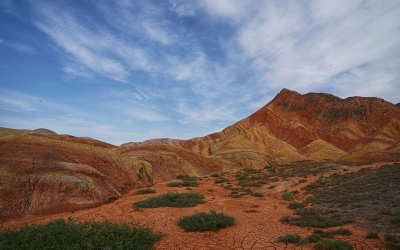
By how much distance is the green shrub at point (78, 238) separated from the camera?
252 inches

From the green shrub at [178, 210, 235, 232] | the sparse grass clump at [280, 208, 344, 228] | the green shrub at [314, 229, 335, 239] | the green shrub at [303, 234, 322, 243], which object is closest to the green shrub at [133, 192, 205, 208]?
the green shrub at [178, 210, 235, 232]

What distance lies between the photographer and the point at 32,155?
1349cm

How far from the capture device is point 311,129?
82812mm

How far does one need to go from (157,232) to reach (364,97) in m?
98.0

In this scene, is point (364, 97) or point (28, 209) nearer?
A: point (28, 209)

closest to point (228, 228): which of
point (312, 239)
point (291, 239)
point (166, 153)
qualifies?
point (291, 239)

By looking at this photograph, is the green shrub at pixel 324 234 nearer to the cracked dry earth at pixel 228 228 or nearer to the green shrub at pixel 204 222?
the cracked dry earth at pixel 228 228

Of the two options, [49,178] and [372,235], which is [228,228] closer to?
[372,235]

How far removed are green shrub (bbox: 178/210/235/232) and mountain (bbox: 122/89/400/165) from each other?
46.4 m

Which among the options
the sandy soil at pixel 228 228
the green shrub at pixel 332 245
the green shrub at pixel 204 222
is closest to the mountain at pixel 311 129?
the sandy soil at pixel 228 228

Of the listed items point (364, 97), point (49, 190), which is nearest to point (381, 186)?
point (49, 190)

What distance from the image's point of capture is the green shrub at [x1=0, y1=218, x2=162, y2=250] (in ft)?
21.0

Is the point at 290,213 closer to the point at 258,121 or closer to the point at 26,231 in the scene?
the point at 26,231

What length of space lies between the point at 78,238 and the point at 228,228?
201 inches
